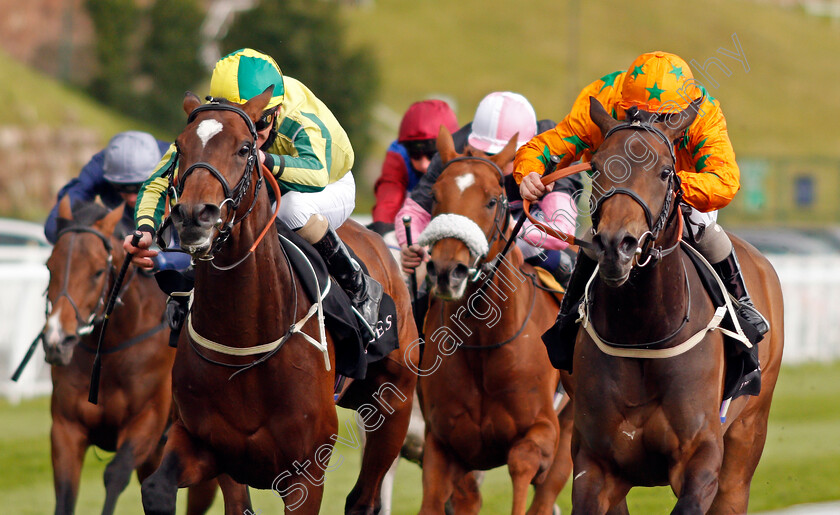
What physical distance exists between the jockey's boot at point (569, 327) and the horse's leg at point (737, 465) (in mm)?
1073

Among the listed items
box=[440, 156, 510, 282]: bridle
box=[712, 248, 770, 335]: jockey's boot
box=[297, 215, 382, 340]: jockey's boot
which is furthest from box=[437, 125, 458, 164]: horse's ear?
box=[712, 248, 770, 335]: jockey's boot

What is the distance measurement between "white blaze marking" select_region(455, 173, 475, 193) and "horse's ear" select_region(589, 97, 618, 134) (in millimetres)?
1040

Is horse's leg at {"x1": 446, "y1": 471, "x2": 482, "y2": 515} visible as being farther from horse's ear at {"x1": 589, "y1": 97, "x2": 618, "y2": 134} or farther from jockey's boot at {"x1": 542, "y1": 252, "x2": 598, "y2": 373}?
horse's ear at {"x1": 589, "y1": 97, "x2": 618, "y2": 134}

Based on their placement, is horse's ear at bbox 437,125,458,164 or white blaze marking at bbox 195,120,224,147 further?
horse's ear at bbox 437,125,458,164

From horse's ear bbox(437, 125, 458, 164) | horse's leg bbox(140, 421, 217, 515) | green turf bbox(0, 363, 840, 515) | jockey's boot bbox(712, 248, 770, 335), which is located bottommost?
green turf bbox(0, 363, 840, 515)

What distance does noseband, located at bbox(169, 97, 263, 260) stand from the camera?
3680mm

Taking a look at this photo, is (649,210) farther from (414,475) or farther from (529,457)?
(414,475)

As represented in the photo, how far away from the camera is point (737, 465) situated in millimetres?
5371

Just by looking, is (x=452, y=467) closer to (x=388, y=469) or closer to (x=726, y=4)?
(x=388, y=469)

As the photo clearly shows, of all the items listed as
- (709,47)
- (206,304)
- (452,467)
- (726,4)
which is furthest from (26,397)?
(726,4)

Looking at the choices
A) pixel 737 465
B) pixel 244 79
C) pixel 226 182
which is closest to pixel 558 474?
pixel 737 465

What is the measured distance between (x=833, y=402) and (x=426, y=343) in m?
7.06

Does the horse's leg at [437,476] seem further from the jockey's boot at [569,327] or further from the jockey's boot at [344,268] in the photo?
the jockey's boot at [569,327]

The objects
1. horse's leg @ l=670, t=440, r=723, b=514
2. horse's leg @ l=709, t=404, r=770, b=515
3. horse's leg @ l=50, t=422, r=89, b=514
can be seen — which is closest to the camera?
horse's leg @ l=670, t=440, r=723, b=514
